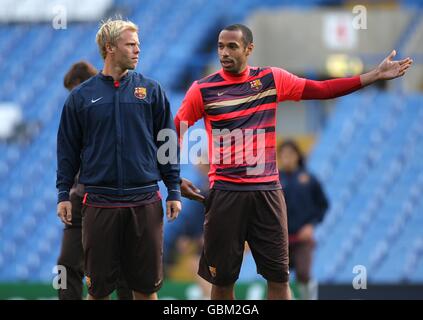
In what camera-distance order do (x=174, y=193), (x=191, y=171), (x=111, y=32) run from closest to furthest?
(x=111, y=32) < (x=174, y=193) < (x=191, y=171)

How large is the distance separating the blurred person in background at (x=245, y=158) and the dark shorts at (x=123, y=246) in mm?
520

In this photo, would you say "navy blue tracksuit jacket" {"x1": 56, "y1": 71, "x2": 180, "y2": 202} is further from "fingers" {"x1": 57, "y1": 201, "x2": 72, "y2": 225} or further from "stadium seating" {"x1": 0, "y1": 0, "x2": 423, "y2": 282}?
"stadium seating" {"x1": 0, "y1": 0, "x2": 423, "y2": 282}

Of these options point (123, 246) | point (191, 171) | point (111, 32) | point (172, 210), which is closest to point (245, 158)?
point (172, 210)

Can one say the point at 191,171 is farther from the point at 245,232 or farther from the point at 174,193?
the point at 174,193

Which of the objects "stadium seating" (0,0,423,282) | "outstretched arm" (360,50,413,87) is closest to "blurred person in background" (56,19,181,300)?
"outstretched arm" (360,50,413,87)

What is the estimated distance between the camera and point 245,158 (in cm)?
745

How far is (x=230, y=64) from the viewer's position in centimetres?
746

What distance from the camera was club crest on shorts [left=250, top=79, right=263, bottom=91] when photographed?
24.5 feet

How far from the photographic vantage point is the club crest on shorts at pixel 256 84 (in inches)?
294

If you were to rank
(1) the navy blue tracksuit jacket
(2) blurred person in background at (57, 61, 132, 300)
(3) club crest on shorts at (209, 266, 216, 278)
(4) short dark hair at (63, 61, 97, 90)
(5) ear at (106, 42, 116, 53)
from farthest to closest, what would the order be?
(4) short dark hair at (63, 61, 97, 90) → (2) blurred person in background at (57, 61, 132, 300) → (3) club crest on shorts at (209, 266, 216, 278) → (5) ear at (106, 42, 116, 53) → (1) the navy blue tracksuit jacket

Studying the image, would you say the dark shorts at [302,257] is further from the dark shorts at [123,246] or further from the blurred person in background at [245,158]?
the dark shorts at [123,246]

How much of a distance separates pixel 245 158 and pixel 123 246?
1.02 metres

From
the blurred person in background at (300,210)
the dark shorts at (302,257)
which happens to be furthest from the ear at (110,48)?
the dark shorts at (302,257)

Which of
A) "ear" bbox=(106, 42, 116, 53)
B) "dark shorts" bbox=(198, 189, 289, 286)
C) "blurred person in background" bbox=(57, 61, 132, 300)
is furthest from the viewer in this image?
"blurred person in background" bbox=(57, 61, 132, 300)
